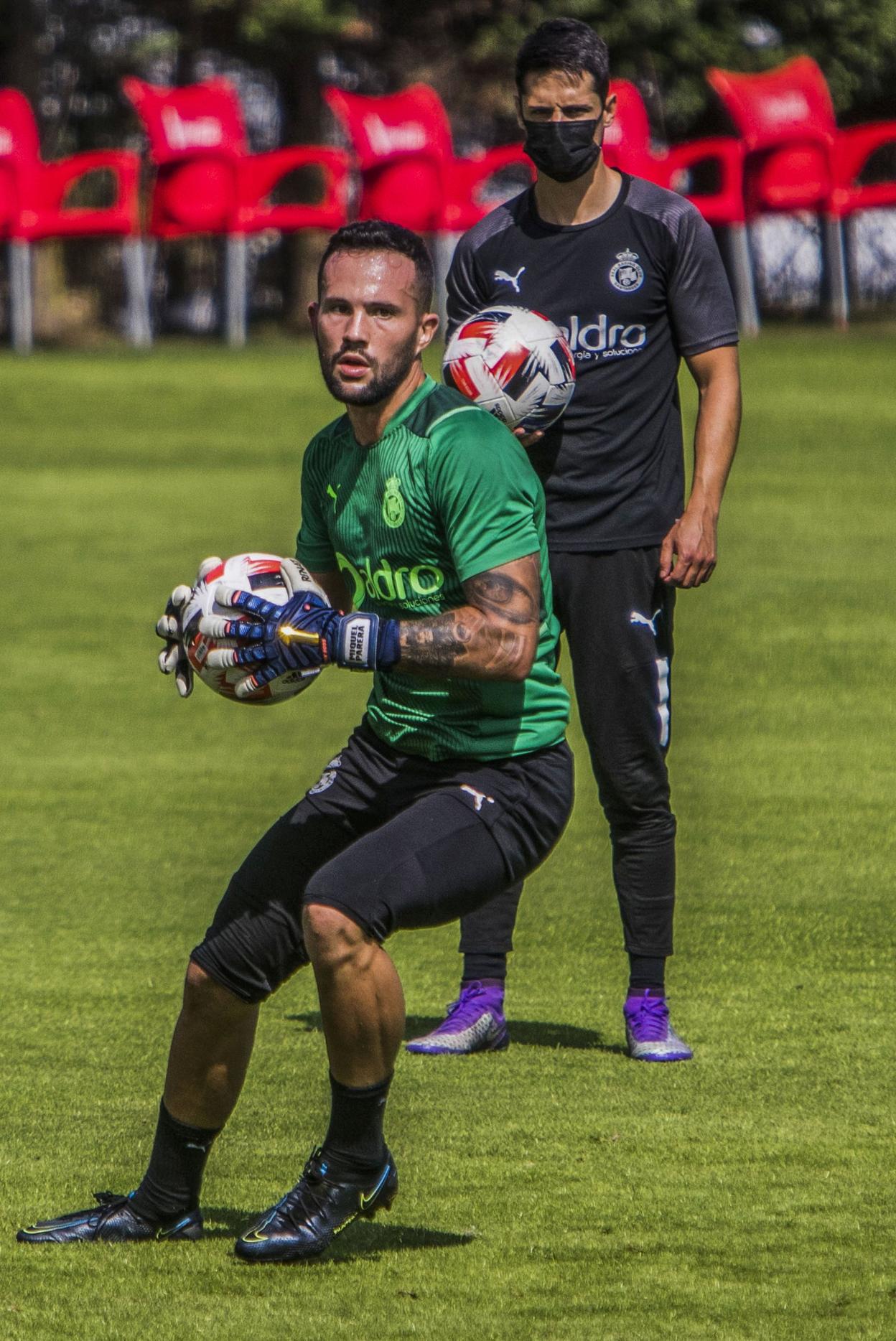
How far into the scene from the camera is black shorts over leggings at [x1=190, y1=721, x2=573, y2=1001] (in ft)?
14.2

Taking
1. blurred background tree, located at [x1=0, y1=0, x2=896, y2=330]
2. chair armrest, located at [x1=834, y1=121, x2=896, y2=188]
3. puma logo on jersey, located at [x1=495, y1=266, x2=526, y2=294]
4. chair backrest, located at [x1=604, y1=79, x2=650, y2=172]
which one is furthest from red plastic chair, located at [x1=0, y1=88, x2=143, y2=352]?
puma logo on jersey, located at [x1=495, y1=266, x2=526, y2=294]

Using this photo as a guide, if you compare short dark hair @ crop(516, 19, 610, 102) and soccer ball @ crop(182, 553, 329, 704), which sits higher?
short dark hair @ crop(516, 19, 610, 102)

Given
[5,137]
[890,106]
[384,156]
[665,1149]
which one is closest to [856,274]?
[890,106]

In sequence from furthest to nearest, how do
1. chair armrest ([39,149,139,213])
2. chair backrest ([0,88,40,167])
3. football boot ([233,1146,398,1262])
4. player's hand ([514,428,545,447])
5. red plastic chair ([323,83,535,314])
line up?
1. chair backrest ([0,88,40,167])
2. chair armrest ([39,149,139,213])
3. red plastic chair ([323,83,535,314])
4. player's hand ([514,428,545,447])
5. football boot ([233,1146,398,1262])

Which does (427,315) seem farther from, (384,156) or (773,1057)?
(384,156)

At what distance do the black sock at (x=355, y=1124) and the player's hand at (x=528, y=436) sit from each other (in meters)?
1.96

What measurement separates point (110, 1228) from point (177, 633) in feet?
4.02

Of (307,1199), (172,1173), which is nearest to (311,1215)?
(307,1199)

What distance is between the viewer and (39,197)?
927 inches

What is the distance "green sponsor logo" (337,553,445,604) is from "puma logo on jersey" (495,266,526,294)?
61.7 inches

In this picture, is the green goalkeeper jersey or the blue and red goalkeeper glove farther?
the green goalkeeper jersey

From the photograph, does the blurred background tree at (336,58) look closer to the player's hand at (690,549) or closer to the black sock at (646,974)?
the player's hand at (690,549)

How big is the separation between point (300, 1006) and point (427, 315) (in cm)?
254

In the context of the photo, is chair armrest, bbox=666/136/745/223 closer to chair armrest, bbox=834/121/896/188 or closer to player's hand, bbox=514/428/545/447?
→ chair armrest, bbox=834/121/896/188
